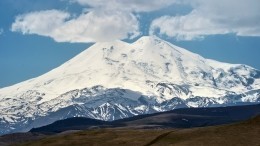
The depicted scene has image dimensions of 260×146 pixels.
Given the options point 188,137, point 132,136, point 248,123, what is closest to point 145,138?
point 132,136

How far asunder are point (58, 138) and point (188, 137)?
185 ft

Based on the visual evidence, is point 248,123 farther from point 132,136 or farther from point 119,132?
point 119,132

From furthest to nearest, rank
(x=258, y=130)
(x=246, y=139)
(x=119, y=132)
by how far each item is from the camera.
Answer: (x=119, y=132), (x=258, y=130), (x=246, y=139)

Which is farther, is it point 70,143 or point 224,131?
point 70,143

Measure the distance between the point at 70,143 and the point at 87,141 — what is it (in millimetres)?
6000

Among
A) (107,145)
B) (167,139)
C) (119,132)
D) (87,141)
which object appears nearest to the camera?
(167,139)

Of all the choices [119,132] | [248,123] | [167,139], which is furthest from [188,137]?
[119,132]

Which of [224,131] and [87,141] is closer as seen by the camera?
[224,131]

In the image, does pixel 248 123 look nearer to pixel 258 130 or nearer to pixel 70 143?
pixel 258 130

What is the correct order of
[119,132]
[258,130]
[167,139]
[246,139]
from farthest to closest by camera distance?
[119,132], [167,139], [258,130], [246,139]

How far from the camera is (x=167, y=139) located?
15212cm

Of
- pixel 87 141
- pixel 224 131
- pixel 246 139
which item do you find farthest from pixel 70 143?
pixel 246 139

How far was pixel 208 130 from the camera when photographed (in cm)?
15375

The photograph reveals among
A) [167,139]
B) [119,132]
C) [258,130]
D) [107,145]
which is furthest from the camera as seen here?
[119,132]
